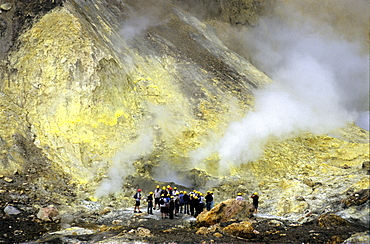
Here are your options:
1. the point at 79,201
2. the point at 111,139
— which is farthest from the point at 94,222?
the point at 111,139

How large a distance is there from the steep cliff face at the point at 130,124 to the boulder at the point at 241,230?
4.21 metres

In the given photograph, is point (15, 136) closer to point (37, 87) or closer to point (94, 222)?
point (37, 87)

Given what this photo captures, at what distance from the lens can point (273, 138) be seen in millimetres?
20844

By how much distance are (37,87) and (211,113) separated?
29.9 feet

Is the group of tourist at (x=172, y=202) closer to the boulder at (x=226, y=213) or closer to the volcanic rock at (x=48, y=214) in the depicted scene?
the boulder at (x=226, y=213)

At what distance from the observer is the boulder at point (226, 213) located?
11.8 metres

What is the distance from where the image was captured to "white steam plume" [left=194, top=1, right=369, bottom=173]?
813 inches

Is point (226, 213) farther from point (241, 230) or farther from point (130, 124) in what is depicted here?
point (130, 124)

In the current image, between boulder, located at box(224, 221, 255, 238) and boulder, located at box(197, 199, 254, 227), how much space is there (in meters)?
1.52

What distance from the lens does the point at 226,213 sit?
1188cm

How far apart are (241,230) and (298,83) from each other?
69.1 ft

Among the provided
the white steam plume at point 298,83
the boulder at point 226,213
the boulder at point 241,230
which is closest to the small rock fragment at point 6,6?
the white steam plume at point 298,83

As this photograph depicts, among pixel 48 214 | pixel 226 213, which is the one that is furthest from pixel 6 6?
pixel 226 213

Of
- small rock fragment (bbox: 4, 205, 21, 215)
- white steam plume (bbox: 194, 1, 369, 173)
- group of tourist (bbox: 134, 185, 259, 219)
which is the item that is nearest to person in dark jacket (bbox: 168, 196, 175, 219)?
group of tourist (bbox: 134, 185, 259, 219)
